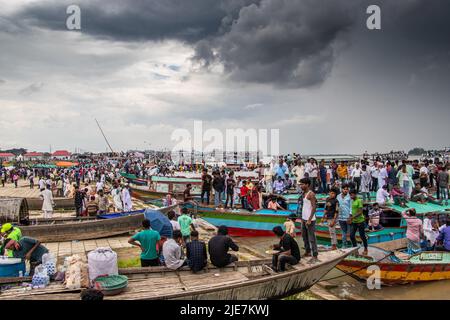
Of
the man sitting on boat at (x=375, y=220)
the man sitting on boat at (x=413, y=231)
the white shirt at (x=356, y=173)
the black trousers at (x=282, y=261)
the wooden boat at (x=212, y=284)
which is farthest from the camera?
the white shirt at (x=356, y=173)

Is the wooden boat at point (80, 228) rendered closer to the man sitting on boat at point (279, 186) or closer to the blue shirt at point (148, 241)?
the man sitting on boat at point (279, 186)

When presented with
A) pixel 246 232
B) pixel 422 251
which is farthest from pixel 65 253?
pixel 422 251

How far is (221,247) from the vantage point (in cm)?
801

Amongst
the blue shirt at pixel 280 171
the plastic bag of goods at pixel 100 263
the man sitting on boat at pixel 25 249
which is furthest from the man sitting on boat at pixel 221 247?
the blue shirt at pixel 280 171

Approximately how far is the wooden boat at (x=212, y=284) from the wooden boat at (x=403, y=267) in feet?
4.43

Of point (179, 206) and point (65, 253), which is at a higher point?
point (179, 206)

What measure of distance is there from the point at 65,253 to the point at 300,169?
1208cm

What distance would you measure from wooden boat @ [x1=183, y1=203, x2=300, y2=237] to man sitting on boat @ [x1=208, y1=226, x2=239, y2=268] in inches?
285

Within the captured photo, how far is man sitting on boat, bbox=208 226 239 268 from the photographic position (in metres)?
7.96

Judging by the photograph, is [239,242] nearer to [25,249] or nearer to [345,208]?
[345,208]

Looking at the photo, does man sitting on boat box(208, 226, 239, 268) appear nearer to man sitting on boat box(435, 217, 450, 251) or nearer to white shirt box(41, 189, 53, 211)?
man sitting on boat box(435, 217, 450, 251)

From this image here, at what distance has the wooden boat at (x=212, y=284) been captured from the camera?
259 inches
